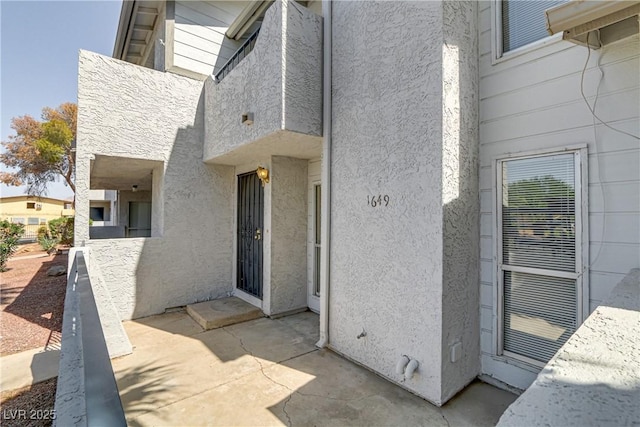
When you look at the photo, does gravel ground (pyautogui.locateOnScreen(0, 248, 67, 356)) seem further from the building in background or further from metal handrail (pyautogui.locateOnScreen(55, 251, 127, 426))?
the building in background

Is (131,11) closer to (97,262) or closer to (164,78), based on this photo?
(164,78)

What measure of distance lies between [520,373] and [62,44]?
18587 millimetres

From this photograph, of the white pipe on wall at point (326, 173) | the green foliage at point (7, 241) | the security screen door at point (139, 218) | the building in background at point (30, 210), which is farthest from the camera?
the building in background at point (30, 210)

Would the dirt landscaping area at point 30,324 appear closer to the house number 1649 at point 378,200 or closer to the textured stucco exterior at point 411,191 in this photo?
the textured stucco exterior at point 411,191

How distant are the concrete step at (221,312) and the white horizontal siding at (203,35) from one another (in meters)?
7.29

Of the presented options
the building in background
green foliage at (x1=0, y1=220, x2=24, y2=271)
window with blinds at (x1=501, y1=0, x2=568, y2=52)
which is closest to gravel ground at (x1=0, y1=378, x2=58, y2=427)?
window with blinds at (x1=501, y1=0, x2=568, y2=52)

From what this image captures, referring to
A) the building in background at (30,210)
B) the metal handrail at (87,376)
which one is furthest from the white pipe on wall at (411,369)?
the building in background at (30,210)

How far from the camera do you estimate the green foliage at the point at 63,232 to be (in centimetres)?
2192

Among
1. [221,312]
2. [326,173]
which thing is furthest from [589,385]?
[221,312]

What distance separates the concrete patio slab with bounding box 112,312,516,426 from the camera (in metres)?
3.90

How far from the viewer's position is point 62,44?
12.4 meters

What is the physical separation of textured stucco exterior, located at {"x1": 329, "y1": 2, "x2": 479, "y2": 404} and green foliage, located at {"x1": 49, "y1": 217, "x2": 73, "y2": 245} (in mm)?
24779

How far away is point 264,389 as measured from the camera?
4.54m

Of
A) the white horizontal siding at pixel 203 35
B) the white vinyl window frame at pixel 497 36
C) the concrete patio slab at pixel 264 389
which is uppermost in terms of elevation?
the white horizontal siding at pixel 203 35
